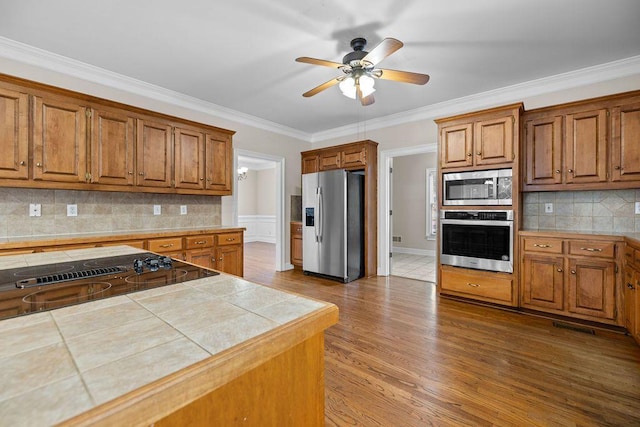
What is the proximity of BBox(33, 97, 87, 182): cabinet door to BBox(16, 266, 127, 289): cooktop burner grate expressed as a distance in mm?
2074

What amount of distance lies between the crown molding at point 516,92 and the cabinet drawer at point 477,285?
87.0 inches

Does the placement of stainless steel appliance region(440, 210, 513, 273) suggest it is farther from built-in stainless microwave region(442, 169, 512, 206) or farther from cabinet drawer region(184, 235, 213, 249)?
cabinet drawer region(184, 235, 213, 249)

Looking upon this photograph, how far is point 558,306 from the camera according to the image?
2.83 meters

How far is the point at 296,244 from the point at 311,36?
3.44 metres

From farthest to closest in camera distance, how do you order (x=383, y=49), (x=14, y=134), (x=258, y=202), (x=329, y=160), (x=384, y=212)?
(x=258, y=202) < (x=329, y=160) < (x=384, y=212) < (x=14, y=134) < (x=383, y=49)

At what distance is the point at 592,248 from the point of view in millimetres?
2674

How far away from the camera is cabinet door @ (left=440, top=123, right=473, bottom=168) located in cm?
336

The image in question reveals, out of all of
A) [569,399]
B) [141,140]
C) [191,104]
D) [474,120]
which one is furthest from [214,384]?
[191,104]

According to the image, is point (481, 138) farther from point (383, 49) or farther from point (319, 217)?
point (319, 217)

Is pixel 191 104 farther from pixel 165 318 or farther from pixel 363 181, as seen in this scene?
pixel 165 318

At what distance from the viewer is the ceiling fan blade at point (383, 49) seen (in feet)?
6.61

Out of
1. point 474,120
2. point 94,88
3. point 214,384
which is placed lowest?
point 214,384

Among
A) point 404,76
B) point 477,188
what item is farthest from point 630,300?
point 404,76

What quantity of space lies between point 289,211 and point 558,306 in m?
3.94
